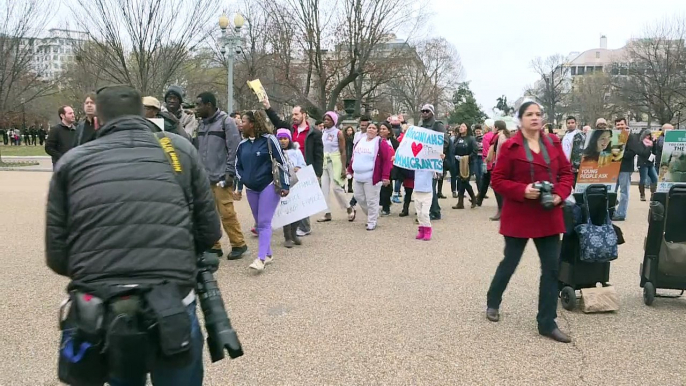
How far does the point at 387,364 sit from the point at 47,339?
2.54 meters

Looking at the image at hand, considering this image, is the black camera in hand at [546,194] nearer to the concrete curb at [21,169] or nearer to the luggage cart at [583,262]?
the luggage cart at [583,262]

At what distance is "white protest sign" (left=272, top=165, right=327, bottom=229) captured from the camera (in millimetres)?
7469

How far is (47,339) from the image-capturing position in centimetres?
425

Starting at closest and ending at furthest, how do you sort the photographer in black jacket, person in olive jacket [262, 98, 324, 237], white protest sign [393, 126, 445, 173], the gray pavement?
the photographer in black jacket, the gray pavement, white protest sign [393, 126, 445, 173], person in olive jacket [262, 98, 324, 237]

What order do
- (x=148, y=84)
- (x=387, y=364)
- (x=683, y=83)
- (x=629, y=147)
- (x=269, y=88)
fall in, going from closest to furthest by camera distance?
(x=387, y=364)
(x=629, y=147)
(x=148, y=84)
(x=269, y=88)
(x=683, y=83)

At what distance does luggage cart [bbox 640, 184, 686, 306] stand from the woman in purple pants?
3.56m

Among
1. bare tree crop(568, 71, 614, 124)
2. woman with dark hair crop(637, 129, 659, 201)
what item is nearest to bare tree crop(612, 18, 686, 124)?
bare tree crop(568, 71, 614, 124)

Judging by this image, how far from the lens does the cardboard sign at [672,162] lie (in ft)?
17.1

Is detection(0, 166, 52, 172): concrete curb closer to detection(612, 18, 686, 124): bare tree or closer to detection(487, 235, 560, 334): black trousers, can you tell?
detection(487, 235, 560, 334): black trousers

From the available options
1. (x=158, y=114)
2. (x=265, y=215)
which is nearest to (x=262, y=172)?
(x=265, y=215)

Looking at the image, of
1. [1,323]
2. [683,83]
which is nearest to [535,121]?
[1,323]

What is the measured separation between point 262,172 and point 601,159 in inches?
142

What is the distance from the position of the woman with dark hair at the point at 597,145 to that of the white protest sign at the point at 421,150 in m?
2.36

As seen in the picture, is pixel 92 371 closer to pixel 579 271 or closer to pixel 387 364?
pixel 387 364
